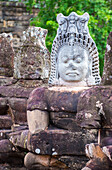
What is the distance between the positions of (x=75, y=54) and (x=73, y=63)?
0.12m

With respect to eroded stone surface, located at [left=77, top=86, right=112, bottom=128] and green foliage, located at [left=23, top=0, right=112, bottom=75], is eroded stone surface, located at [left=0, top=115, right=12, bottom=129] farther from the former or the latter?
green foliage, located at [left=23, top=0, right=112, bottom=75]

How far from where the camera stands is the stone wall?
56.2 feet

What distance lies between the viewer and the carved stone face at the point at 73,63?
4.34 meters

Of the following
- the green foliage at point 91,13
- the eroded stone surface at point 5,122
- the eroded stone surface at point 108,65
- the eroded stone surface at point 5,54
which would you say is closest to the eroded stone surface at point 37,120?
the eroded stone surface at point 108,65

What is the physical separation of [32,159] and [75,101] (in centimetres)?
87

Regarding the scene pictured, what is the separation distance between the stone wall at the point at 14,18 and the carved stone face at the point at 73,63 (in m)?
13.0

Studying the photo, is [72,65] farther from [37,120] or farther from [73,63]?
[37,120]

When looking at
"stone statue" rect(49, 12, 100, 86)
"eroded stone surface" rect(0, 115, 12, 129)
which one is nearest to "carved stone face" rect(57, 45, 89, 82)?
"stone statue" rect(49, 12, 100, 86)

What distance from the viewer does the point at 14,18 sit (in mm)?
17391

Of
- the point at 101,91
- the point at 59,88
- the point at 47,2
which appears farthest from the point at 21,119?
the point at 47,2

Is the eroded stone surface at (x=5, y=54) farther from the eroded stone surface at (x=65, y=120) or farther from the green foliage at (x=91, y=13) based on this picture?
the green foliage at (x=91, y=13)

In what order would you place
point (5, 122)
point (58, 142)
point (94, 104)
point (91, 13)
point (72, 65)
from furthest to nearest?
point (91, 13)
point (5, 122)
point (72, 65)
point (58, 142)
point (94, 104)

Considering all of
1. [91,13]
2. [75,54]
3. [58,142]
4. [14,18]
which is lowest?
[58,142]

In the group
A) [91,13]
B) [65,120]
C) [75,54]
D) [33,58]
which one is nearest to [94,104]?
[65,120]
